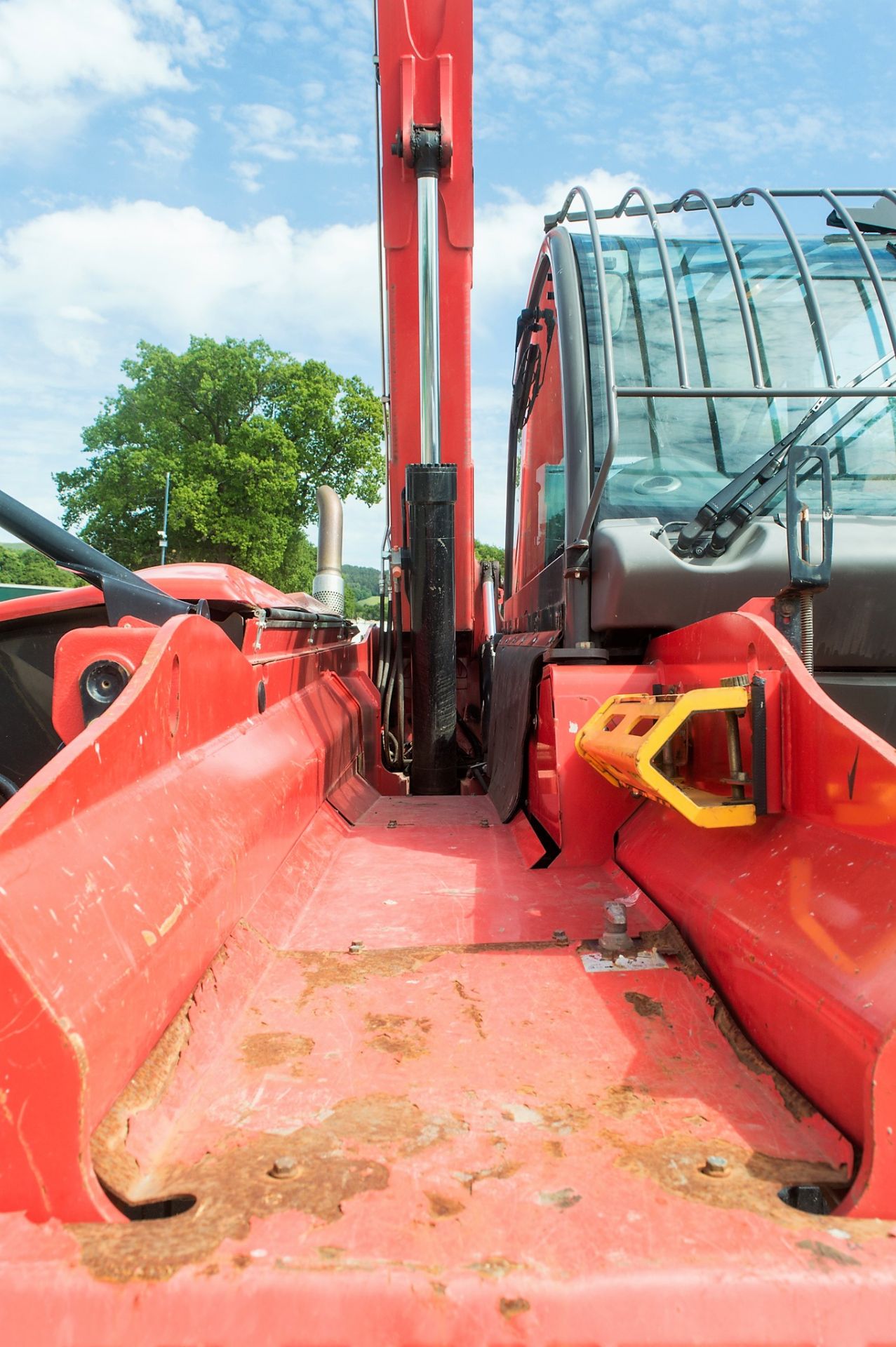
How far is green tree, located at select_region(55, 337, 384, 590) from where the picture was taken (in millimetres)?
33438

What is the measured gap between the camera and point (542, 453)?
13.7ft

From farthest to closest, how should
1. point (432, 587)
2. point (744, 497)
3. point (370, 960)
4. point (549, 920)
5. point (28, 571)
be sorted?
1. point (28, 571)
2. point (432, 587)
3. point (744, 497)
4. point (549, 920)
5. point (370, 960)

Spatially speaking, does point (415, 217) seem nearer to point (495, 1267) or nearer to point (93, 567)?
point (93, 567)

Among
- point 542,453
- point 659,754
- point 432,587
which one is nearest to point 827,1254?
point 659,754

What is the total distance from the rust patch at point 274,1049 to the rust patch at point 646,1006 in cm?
58

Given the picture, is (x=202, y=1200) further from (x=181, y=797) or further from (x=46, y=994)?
(x=181, y=797)

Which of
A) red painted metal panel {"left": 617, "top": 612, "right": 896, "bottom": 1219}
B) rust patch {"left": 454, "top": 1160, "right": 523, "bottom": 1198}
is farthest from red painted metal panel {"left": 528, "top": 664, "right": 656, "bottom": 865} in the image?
rust patch {"left": 454, "top": 1160, "right": 523, "bottom": 1198}

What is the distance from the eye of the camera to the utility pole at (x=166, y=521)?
1255 inches

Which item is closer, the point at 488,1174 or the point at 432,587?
the point at 488,1174

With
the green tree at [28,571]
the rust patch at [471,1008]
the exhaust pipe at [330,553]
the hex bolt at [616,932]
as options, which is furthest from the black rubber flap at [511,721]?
the green tree at [28,571]

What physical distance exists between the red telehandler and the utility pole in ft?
98.1

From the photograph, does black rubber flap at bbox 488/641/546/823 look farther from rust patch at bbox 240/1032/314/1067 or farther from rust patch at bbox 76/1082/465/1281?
rust patch at bbox 76/1082/465/1281

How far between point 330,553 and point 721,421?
5.45 m

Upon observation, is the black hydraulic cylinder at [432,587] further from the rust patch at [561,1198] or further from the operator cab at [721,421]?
the rust patch at [561,1198]
